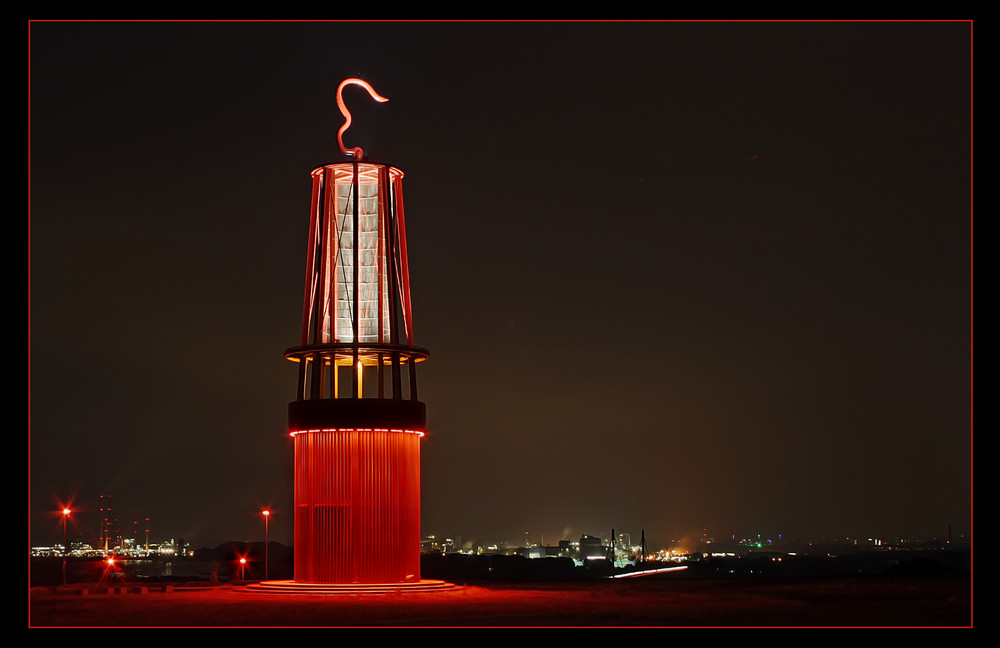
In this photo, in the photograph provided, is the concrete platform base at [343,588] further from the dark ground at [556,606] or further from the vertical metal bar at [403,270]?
the vertical metal bar at [403,270]

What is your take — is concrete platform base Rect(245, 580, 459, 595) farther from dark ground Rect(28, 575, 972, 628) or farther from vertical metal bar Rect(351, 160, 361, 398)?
vertical metal bar Rect(351, 160, 361, 398)

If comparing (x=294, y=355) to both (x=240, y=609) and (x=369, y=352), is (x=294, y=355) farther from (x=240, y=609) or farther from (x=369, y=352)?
(x=240, y=609)

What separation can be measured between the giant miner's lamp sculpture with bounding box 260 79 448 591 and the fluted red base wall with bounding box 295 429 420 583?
26 millimetres

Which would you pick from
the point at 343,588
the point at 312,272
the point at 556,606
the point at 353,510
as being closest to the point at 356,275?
the point at 312,272

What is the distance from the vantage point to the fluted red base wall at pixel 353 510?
107 ft

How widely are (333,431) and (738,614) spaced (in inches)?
472

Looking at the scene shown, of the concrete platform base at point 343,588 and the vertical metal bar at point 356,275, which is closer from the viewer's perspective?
the concrete platform base at point 343,588

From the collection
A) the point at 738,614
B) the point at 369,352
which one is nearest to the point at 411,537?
the point at 369,352

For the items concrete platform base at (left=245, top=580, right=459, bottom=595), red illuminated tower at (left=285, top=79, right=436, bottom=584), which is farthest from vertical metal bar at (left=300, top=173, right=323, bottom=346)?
concrete platform base at (left=245, top=580, right=459, bottom=595)

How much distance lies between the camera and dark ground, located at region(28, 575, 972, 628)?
82.1ft

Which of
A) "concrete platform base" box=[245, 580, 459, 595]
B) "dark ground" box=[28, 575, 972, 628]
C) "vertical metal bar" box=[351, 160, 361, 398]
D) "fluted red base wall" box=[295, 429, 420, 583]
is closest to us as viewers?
"dark ground" box=[28, 575, 972, 628]

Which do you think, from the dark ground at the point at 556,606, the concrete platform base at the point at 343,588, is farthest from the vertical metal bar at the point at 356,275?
the dark ground at the point at 556,606

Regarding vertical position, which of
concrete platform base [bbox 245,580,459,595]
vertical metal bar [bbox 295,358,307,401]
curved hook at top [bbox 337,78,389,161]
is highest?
curved hook at top [bbox 337,78,389,161]

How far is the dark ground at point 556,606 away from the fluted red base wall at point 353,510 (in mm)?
1671
